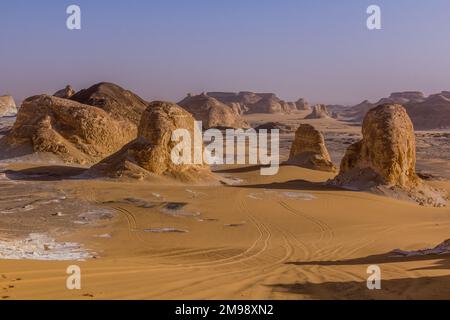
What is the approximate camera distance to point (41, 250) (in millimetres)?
8891

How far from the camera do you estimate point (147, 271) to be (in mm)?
6555

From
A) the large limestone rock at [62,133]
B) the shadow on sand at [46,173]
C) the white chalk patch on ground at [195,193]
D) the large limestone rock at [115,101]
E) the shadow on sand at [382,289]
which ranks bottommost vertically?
the white chalk patch on ground at [195,193]

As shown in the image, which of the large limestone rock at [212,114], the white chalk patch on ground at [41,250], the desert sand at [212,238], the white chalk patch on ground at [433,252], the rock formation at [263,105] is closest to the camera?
the desert sand at [212,238]

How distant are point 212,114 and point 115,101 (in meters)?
21.3

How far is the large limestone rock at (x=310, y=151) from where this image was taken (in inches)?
869

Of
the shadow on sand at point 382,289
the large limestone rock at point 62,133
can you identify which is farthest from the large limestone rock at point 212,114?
the shadow on sand at point 382,289

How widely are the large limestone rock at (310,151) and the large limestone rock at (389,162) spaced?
14.9ft

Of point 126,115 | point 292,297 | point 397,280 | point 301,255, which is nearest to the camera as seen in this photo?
point 292,297

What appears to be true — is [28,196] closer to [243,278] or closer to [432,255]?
Answer: [243,278]

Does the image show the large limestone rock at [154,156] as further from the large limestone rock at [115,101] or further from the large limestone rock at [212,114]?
the large limestone rock at [212,114]

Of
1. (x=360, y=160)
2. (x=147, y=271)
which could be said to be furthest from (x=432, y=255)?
(x=360, y=160)

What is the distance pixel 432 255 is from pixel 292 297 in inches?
152

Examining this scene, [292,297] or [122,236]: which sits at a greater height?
[292,297]

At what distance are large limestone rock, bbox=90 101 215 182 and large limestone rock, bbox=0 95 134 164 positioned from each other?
4.33 metres
